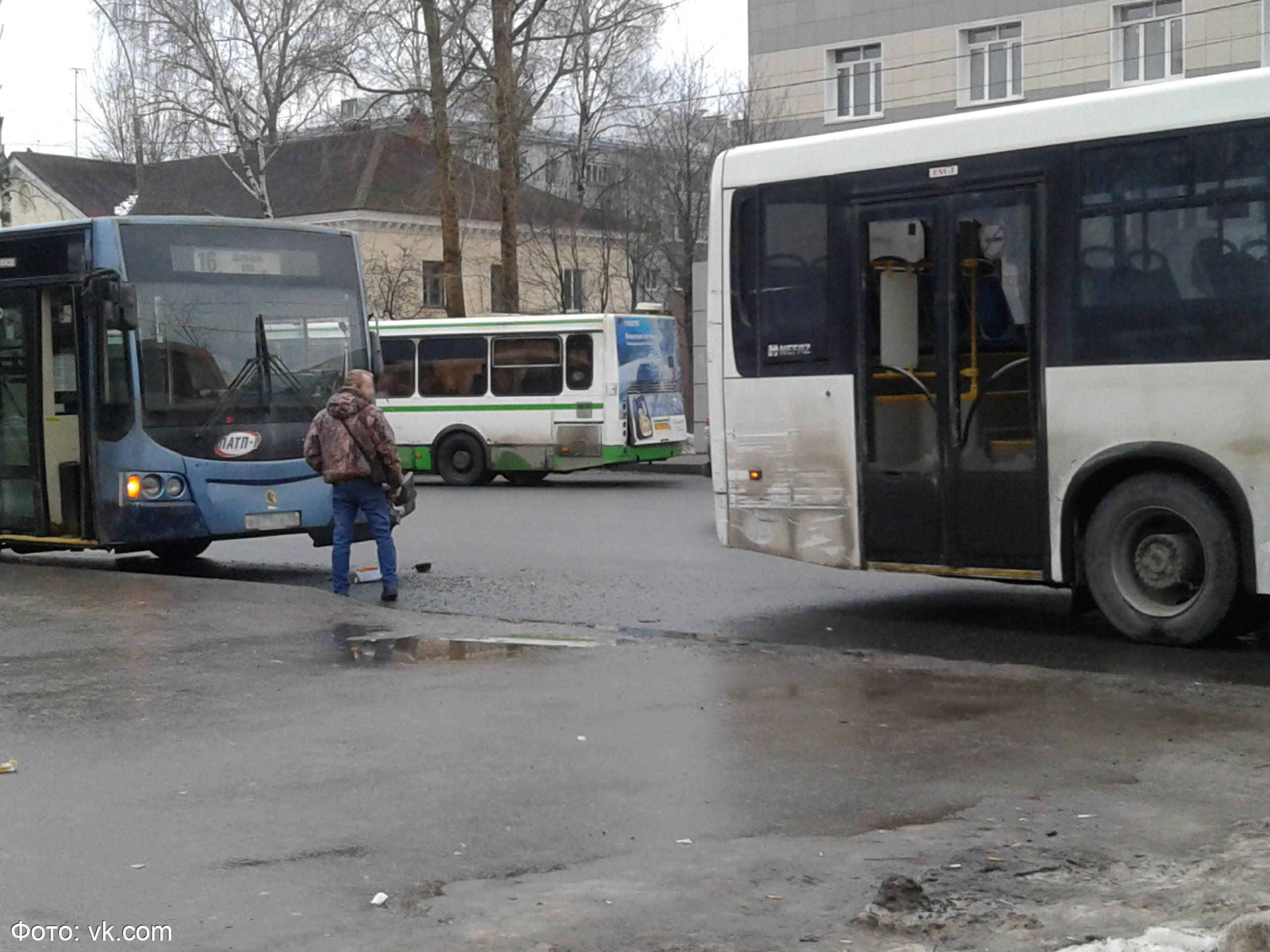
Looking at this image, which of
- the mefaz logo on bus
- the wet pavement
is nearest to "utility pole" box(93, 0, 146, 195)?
the mefaz logo on bus

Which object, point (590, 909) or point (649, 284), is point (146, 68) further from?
point (590, 909)

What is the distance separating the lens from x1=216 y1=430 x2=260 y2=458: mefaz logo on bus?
13.7 meters

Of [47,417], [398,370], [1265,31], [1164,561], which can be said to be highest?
[1265,31]

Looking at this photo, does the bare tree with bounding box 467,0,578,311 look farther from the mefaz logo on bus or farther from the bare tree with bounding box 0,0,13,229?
the mefaz logo on bus

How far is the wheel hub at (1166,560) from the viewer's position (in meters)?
9.65

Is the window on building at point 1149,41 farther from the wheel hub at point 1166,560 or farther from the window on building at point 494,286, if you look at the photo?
the window on building at point 494,286

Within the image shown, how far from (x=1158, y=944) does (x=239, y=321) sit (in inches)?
428

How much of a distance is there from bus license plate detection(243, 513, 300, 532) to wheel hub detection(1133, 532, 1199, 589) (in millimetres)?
7150

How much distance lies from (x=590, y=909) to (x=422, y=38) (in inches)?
1216

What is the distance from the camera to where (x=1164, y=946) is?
434 cm

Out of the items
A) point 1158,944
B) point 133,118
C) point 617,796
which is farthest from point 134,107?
point 1158,944

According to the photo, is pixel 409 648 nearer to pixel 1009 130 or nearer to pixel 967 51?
pixel 1009 130

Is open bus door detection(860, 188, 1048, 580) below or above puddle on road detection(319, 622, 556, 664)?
above

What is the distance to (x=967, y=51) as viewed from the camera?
33.4m
